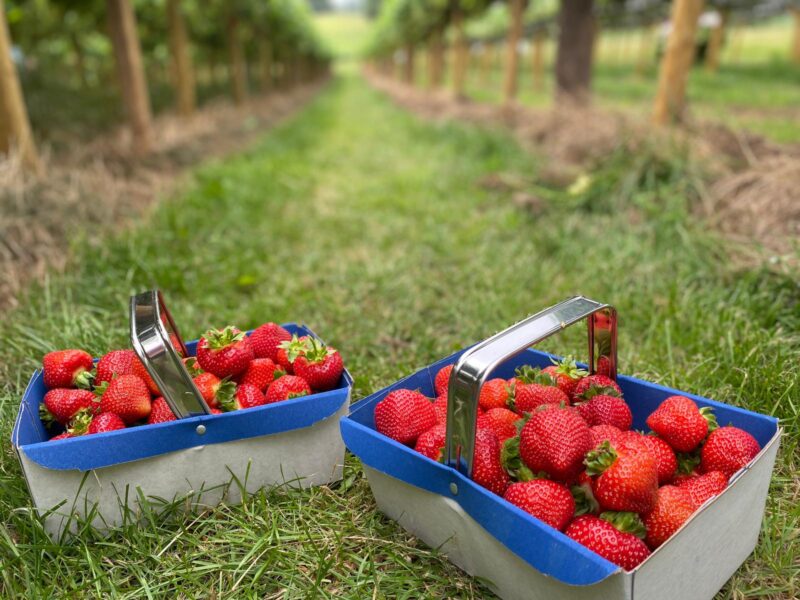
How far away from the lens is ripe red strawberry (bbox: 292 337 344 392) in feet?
6.11

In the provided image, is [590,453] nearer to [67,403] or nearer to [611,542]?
[611,542]

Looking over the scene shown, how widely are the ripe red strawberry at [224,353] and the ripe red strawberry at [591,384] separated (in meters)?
0.96

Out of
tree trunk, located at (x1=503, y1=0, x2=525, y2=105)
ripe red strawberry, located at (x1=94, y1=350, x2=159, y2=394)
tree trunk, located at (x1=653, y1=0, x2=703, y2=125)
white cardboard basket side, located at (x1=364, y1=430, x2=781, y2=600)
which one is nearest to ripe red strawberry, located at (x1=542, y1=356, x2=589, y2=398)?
white cardboard basket side, located at (x1=364, y1=430, x2=781, y2=600)

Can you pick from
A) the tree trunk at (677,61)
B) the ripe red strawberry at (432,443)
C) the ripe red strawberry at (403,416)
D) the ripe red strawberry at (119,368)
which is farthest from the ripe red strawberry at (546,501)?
the tree trunk at (677,61)

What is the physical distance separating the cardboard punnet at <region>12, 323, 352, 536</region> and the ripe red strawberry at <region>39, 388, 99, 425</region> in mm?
53

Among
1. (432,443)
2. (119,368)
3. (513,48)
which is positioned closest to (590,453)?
(432,443)

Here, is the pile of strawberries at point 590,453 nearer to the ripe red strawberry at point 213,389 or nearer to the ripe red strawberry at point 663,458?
the ripe red strawberry at point 663,458

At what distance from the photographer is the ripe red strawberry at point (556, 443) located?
4.48 feet

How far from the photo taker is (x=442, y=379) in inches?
74.5

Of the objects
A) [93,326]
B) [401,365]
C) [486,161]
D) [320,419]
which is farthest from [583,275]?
[486,161]

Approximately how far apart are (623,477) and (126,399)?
1.27 metres

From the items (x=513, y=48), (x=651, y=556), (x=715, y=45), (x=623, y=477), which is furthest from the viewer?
(x=715, y=45)

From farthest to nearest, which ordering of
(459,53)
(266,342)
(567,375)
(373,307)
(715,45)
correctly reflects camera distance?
(715,45) → (459,53) → (373,307) → (266,342) → (567,375)

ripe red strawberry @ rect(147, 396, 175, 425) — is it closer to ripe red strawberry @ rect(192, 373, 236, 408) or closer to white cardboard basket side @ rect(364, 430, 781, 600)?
ripe red strawberry @ rect(192, 373, 236, 408)
